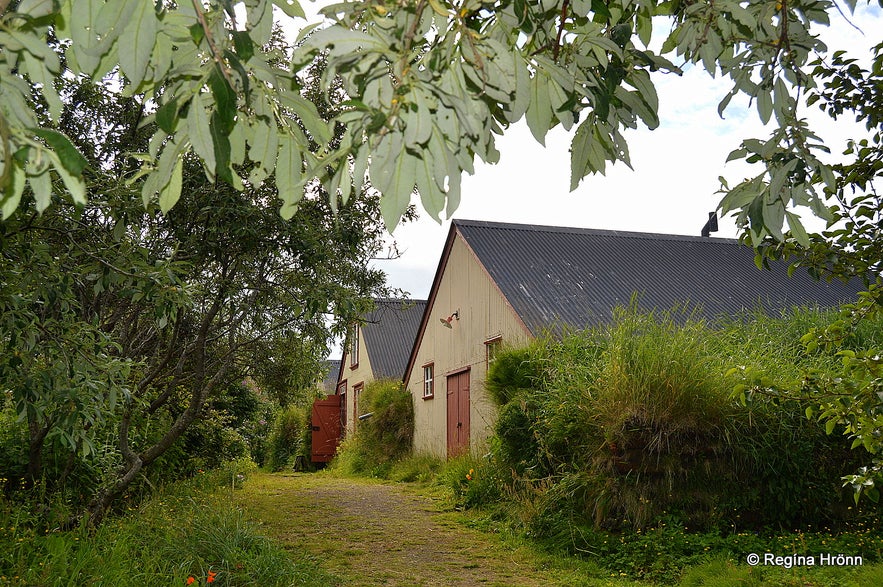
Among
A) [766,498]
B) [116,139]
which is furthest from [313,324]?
[766,498]

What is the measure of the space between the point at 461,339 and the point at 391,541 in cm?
680

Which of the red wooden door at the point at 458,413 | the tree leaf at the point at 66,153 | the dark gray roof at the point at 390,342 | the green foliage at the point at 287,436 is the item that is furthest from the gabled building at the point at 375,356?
the tree leaf at the point at 66,153

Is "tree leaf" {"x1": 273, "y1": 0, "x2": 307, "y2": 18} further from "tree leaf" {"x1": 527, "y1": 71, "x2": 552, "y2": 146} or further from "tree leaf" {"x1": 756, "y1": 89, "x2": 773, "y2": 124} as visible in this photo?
"tree leaf" {"x1": 756, "y1": 89, "x2": 773, "y2": 124}

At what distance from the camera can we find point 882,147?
3.47 meters

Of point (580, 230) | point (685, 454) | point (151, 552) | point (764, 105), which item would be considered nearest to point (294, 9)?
point (764, 105)

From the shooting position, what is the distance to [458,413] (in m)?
13.9

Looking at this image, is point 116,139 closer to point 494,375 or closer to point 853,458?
point 494,375

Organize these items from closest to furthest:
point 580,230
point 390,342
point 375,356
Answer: point 580,230, point 375,356, point 390,342

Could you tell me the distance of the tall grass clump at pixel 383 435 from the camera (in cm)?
1688

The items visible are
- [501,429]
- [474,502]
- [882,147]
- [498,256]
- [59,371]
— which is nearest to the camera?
[882,147]

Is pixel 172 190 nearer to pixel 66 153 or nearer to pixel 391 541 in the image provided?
pixel 66 153

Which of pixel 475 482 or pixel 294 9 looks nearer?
pixel 294 9

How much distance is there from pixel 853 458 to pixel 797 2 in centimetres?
664

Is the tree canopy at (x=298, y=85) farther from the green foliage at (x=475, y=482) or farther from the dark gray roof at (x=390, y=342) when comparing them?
the dark gray roof at (x=390, y=342)
